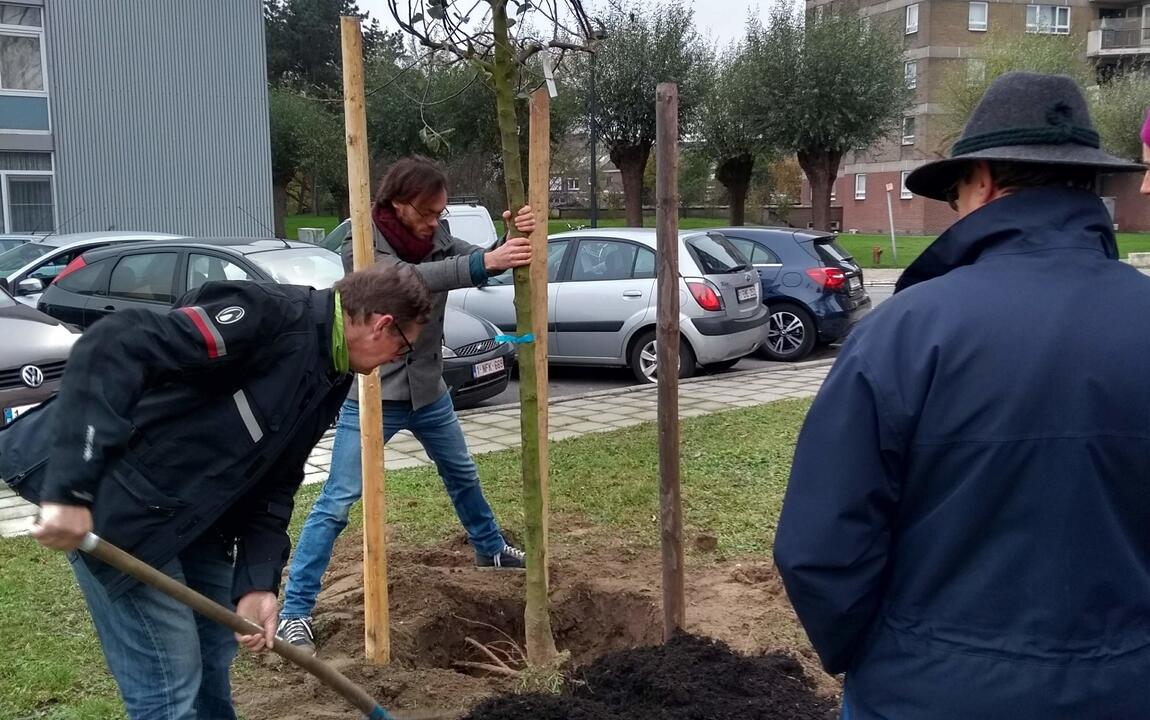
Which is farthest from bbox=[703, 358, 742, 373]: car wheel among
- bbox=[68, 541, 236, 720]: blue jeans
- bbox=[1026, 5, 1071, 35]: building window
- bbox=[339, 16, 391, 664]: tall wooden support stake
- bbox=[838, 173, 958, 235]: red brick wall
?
bbox=[1026, 5, 1071, 35]: building window

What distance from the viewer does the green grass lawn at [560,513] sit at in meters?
4.00

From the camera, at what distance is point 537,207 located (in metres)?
3.83

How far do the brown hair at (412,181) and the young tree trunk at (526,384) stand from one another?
488mm

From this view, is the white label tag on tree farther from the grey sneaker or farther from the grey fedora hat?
the grey sneaker

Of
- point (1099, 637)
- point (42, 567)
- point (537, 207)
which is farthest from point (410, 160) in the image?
point (1099, 637)

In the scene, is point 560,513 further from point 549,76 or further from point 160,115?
point 160,115

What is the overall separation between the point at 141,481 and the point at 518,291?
5.20 feet

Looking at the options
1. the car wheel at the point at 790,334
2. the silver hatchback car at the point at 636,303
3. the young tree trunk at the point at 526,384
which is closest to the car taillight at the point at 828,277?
the car wheel at the point at 790,334

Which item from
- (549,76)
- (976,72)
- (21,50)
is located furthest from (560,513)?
(976,72)

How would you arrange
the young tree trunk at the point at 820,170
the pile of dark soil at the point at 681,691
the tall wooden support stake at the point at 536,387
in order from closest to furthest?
the pile of dark soil at the point at 681,691 → the tall wooden support stake at the point at 536,387 → the young tree trunk at the point at 820,170

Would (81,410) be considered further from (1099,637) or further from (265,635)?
(1099,637)

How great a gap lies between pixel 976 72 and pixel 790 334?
33.1m

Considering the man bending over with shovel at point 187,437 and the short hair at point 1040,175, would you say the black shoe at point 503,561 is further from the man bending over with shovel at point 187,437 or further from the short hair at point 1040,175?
the short hair at point 1040,175

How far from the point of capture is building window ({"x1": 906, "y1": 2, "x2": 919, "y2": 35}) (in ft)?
161
